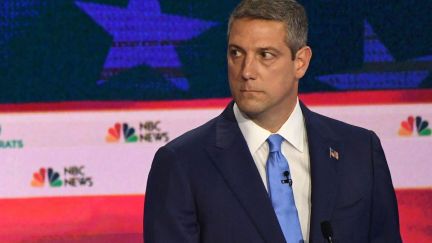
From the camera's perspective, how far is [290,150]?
7.61ft

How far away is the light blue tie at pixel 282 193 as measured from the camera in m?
2.19

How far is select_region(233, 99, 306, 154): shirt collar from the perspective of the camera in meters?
2.30

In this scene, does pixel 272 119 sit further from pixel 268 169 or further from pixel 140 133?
pixel 140 133

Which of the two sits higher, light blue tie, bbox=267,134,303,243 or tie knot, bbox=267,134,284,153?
tie knot, bbox=267,134,284,153

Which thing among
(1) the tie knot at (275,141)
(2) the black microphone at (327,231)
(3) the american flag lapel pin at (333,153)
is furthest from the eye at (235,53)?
(2) the black microphone at (327,231)

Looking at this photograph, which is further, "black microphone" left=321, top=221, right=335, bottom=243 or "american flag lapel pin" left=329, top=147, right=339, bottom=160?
"american flag lapel pin" left=329, top=147, right=339, bottom=160

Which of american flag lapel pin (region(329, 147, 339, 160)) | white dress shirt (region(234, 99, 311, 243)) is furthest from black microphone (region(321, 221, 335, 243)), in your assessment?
american flag lapel pin (region(329, 147, 339, 160))

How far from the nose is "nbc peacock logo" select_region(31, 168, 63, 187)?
1.45 m

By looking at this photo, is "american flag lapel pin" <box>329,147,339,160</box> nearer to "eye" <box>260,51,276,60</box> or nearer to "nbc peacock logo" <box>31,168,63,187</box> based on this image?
"eye" <box>260,51,276,60</box>

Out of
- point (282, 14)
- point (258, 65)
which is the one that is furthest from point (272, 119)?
point (282, 14)

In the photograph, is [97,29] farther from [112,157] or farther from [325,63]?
[325,63]

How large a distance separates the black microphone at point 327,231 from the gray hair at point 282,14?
0.47m

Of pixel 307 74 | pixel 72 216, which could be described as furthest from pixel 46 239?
pixel 307 74

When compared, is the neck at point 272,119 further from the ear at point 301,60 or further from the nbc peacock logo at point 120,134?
the nbc peacock logo at point 120,134
